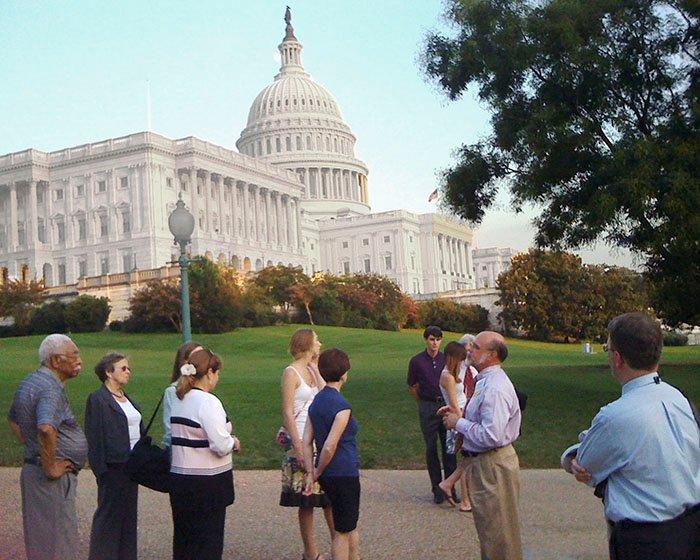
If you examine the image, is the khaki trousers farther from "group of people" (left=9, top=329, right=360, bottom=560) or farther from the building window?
the building window

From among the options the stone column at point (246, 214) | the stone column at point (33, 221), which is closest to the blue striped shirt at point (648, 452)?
the stone column at point (33, 221)

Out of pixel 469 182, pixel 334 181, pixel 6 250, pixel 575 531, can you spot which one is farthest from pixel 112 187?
pixel 575 531

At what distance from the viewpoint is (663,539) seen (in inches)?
168

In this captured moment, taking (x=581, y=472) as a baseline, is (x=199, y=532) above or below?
below

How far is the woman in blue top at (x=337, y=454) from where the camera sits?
279 inches

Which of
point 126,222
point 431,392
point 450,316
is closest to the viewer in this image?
point 431,392

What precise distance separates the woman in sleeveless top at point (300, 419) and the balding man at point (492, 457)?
1.40 metres

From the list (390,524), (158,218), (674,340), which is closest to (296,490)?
(390,524)

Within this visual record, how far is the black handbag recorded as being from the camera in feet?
22.1

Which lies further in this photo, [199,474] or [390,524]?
[390,524]

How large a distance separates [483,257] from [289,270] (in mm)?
98950

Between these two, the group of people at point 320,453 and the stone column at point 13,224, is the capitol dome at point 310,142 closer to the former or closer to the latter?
the stone column at point 13,224

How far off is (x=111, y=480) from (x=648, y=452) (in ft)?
15.3

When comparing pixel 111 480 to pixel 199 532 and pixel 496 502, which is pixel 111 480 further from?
pixel 496 502
